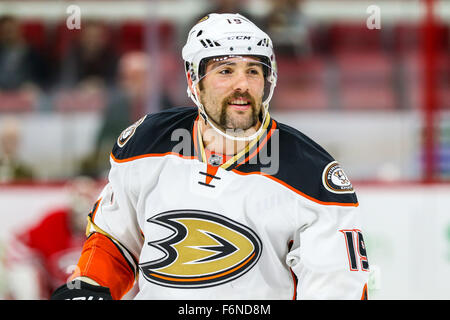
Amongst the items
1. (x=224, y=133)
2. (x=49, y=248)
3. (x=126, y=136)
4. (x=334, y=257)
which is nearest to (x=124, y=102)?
(x=49, y=248)

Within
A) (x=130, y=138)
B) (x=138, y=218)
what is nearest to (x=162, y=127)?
(x=130, y=138)

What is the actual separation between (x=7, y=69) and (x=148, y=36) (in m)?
0.74

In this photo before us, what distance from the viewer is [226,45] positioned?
1.87m

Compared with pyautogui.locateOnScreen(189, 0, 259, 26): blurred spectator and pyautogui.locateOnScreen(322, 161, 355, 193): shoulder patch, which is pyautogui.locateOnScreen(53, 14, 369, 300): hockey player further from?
pyautogui.locateOnScreen(189, 0, 259, 26): blurred spectator

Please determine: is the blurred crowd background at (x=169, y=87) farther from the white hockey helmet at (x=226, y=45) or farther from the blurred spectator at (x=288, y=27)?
the white hockey helmet at (x=226, y=45)

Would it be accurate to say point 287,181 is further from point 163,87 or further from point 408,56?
point 408,56

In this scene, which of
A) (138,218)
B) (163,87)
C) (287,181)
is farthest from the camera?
(163,87)

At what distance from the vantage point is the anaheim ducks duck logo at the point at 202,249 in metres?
1.83

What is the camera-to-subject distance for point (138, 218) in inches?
76.8

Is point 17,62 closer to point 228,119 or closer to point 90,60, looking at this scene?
point 90,60

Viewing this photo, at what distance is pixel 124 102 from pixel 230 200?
1993 mm

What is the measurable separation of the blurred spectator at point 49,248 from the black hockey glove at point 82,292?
1.88 meters

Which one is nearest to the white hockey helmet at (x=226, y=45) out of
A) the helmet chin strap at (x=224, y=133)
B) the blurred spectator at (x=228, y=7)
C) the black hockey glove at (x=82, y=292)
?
the helmet chin strap at (x=224, y=133)

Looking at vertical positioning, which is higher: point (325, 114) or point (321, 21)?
point (321, 21)
